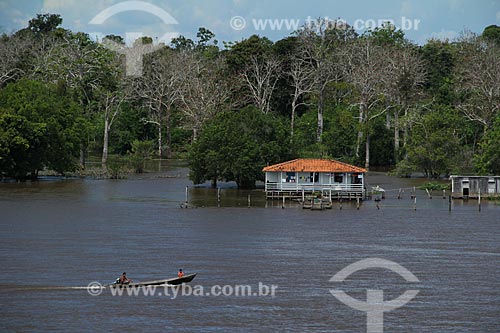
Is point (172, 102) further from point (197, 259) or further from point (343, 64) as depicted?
point (197, 259)

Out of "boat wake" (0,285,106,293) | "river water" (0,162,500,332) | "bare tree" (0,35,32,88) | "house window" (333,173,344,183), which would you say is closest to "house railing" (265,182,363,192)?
"house window" (333,173,344,183)

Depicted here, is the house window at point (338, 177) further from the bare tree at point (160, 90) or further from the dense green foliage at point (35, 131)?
the bare tree at point (160, 90)

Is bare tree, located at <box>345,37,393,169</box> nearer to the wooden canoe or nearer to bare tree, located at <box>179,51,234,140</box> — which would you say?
bare tree, located at <box>179,51,234,140</box>

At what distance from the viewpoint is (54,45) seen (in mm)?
132250

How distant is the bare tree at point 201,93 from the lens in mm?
117188

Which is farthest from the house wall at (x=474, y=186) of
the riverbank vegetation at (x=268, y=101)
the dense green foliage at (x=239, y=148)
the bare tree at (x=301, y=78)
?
the bare tree at (x=301, y=78)

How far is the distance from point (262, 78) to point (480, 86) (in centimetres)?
2759

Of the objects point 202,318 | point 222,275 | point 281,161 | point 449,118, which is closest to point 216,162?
point 281,161

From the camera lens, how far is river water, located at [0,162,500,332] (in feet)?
125

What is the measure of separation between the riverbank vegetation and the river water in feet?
45.3

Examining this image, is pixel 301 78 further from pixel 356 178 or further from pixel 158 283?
pixel 158 283

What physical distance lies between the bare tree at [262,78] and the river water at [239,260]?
3751 centimetres

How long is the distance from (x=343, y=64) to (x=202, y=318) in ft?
273

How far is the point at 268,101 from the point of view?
384 feet
